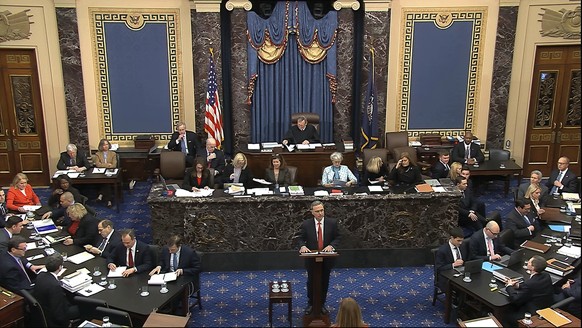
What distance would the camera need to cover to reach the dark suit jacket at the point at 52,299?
705cm

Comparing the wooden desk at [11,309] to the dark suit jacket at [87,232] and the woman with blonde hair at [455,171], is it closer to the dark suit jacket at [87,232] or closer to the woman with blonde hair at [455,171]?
the dark suit jacket at [87,232]

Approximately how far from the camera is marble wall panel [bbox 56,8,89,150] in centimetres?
1261

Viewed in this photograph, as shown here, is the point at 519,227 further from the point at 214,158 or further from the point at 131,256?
the point at 131,256

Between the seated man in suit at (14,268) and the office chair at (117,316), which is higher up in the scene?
the seated man in suit at (14,268)

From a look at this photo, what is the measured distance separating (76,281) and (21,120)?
22.1 ft

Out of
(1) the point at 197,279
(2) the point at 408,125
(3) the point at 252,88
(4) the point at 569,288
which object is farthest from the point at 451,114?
(1) the point at 197,279

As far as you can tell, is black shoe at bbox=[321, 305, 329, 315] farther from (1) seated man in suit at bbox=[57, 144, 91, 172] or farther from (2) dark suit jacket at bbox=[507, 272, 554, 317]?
(1) seated man in suit at bbox=[57, 144, 91, 172]

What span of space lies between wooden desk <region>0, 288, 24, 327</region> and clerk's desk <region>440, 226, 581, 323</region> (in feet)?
17.4

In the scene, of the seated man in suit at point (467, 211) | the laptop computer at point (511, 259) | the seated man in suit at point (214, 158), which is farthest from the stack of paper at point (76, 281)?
the seated man in suit at point (467, 211)

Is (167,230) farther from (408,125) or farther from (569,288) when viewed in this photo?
(408,125)

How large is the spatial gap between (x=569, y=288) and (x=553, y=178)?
4.01m

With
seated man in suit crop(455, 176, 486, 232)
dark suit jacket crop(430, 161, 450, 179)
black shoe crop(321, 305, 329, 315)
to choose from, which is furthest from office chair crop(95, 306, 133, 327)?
dark suit jacket crop(430, 161, 450, 179)

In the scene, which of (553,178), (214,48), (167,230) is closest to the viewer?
(167,230)

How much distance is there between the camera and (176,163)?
38.8 ft
